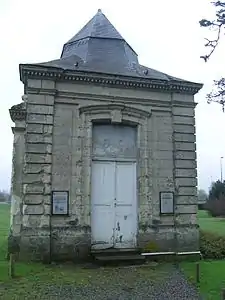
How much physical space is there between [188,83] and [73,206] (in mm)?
5244

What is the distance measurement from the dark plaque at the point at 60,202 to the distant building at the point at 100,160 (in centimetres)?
3

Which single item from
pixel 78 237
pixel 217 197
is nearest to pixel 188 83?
pixel 78 237

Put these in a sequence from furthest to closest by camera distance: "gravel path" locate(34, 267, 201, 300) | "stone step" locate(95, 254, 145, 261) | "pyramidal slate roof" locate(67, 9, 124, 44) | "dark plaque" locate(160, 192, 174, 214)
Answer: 1. "pyramidal slate roof" locate(67, 9, 124, 44)
2. "dark plaque" locate(160, 192, 174, 214)
3. "stone step" locate(95, 254, 145, 261)
4. "gravel path" locate(34, 267, 201, 300)

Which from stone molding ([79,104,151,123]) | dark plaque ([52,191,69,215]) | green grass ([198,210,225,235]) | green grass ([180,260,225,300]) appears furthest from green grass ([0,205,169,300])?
green grass ([198,210,225,235])

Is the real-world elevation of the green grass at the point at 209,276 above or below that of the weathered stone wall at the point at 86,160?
below

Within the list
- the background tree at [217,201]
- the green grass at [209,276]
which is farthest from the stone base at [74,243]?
the background tree at [217,201]

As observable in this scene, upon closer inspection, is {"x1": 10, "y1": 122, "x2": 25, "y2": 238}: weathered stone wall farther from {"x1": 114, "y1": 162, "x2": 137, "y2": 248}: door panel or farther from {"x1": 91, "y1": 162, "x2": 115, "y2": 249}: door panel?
{"x1": 114, "y1": 162, "x2": 137, "y2": 248}: door panel

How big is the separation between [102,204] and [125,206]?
27.5 inches

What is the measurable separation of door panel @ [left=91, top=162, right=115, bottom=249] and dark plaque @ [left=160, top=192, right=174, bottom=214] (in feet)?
4.80

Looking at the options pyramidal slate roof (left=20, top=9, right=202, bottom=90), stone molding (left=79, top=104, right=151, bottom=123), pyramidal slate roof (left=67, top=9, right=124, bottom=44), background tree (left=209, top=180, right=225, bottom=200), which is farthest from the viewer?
background tree (left=209, top=180, right=225, bottom=200)

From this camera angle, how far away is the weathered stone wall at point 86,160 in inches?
447

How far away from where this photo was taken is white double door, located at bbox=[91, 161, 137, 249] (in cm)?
1197

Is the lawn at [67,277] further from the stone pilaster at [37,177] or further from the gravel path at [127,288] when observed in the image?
the stone pilaster at [37,177]

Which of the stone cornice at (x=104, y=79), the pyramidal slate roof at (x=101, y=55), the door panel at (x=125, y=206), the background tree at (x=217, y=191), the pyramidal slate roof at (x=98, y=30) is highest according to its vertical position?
the pyramidal slate roof at (x=98, y=30)
